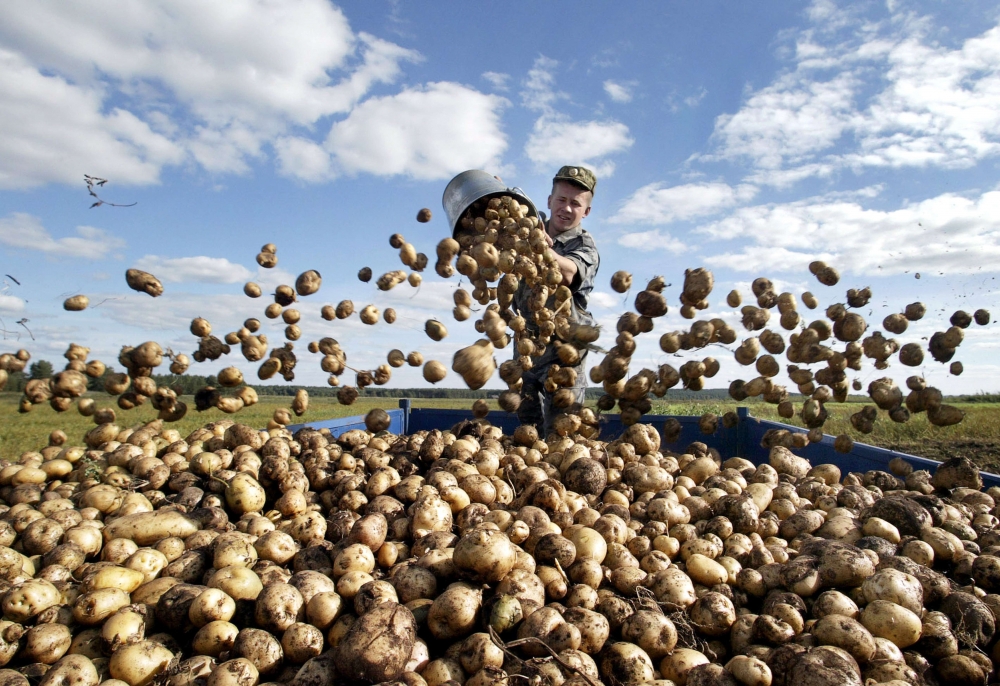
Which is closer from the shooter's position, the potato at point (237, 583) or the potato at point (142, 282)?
the potato at point (237, 583)

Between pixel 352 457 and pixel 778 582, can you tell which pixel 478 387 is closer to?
pixel 352 457

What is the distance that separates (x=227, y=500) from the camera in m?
4.27

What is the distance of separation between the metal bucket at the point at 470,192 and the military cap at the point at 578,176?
719 millimetres

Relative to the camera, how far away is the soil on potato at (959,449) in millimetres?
10664

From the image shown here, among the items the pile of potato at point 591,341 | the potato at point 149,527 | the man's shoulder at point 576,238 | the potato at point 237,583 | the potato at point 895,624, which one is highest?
the man's shoulder at point 576,238

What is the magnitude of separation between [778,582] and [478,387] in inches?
105

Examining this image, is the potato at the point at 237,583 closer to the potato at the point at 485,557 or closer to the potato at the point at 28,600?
the potato at the point at 28,600

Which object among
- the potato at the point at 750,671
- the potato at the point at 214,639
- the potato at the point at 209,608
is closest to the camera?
the potato at the point at 750,671

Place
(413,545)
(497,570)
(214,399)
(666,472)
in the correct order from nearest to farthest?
1. (497,570)
2. (413,545)
3. (666,472)
4. (214,399)

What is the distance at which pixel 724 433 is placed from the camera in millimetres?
7031

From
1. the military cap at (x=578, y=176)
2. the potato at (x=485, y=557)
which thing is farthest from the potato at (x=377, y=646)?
the military cap at (x=578, y=176)

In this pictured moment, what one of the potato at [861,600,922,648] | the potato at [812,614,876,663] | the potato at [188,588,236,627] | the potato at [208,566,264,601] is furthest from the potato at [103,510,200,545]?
the potato at [861,600,922,648]

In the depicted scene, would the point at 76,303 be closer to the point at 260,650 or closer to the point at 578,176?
the point at 260,650

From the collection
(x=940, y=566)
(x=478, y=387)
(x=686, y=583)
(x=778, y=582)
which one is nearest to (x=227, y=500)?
(x=478, y=387)
